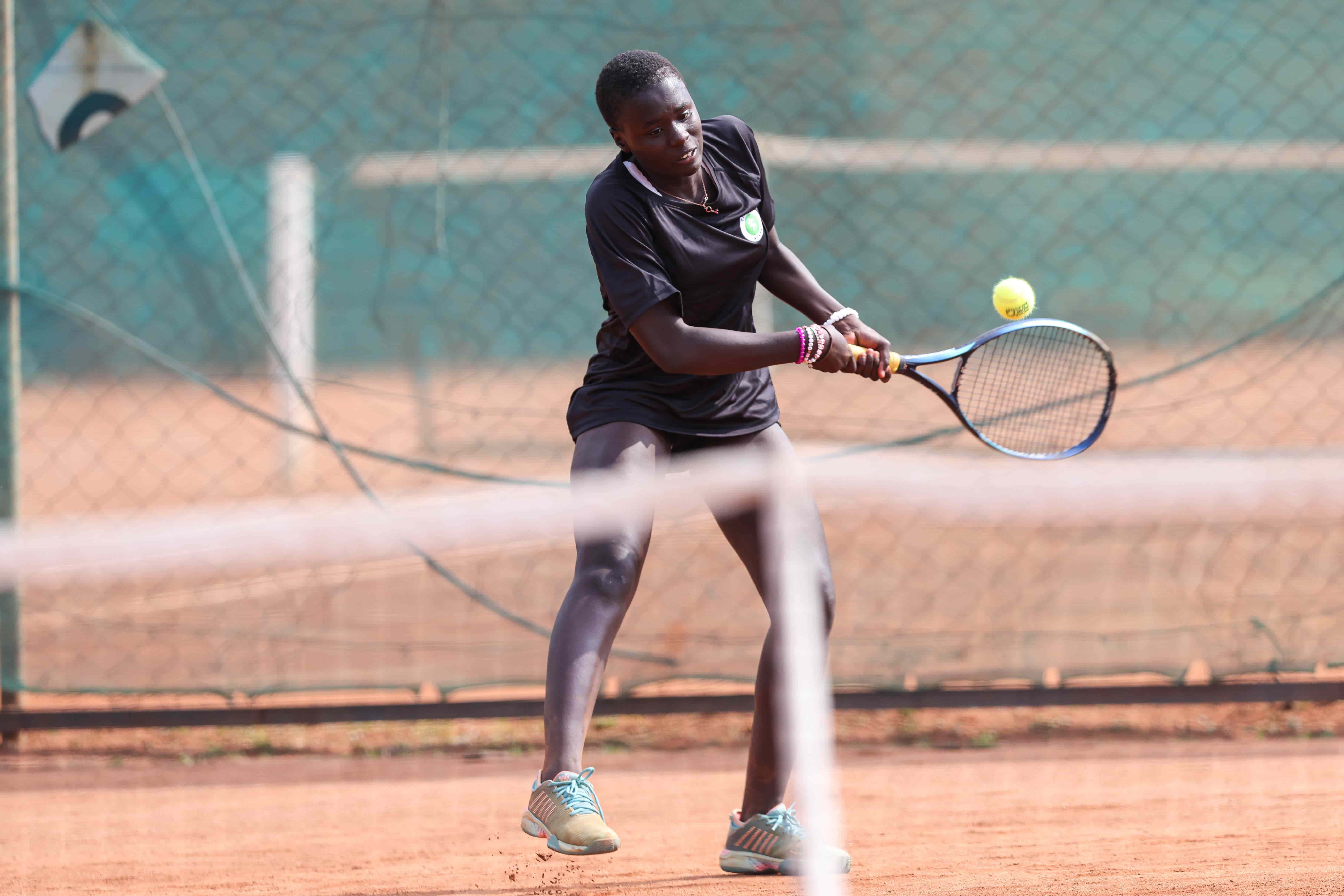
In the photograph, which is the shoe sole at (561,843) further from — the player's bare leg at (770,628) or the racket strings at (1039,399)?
the racket strings at (1039,399)

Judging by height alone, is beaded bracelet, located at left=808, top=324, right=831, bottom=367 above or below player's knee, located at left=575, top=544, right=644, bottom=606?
above

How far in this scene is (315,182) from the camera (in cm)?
405

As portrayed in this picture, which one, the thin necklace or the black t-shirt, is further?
the thin necklace

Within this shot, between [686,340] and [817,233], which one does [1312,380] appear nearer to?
[817,233]

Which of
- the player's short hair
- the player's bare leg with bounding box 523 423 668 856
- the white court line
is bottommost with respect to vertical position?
the player's bare leg with bounding box 523 423 668 856

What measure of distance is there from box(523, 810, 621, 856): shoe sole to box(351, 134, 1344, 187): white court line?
90.3 inches

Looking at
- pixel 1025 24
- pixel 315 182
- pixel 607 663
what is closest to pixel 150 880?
pixel 607 663

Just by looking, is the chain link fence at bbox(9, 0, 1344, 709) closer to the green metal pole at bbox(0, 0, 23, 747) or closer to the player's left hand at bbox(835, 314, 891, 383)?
the green metal pole at bbox(0, 0, 23, 747)

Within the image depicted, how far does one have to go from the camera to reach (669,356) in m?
2.39

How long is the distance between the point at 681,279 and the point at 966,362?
759mm

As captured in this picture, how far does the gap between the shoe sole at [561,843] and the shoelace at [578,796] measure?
49 mm

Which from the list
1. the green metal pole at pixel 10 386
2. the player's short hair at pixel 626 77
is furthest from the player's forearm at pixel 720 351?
the green metal pole at pixel 10 386

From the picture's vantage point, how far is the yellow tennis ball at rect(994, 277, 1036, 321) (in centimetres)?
281

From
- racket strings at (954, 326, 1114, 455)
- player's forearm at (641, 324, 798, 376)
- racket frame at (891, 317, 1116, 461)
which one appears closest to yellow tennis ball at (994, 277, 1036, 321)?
racket frame at (891, 317, 1116, 461)
